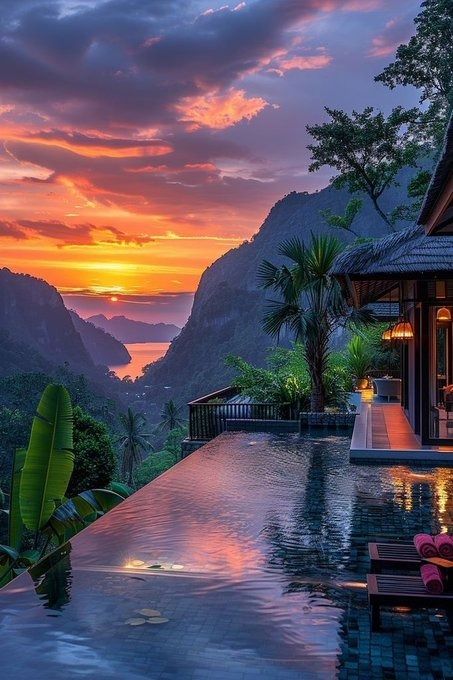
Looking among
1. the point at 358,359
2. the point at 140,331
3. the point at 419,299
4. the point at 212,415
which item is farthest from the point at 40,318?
the point at 419,299

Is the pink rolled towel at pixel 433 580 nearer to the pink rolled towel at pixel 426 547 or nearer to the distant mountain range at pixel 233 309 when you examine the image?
the pink rolled towel at pixel 426 547

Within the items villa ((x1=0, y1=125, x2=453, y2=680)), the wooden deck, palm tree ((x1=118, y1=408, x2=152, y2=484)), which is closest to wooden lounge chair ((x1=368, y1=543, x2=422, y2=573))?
villa ((x1=0, y1=125, x2=453, y2=680))

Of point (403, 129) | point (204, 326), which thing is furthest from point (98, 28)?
point (204, 326)

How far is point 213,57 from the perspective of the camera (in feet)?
63.1

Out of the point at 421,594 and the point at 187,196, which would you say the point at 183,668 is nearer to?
the point at 421,594

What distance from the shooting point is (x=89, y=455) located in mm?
17422

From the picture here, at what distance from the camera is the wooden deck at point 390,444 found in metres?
11.0

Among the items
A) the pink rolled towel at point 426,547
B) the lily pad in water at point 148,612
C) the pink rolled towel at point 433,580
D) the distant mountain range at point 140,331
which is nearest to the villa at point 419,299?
the pink rolled towel at point 426,547

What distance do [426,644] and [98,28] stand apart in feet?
54.2

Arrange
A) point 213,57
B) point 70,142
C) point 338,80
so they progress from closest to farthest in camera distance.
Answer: point 213,57
point 70,142
point 338,80

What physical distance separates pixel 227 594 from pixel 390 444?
284 inches

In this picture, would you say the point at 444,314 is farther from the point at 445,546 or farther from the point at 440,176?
the point at 440,176

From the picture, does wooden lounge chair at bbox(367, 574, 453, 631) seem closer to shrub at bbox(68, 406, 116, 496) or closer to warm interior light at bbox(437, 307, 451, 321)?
warm interior light at bbox(437, 307, 451, 321)

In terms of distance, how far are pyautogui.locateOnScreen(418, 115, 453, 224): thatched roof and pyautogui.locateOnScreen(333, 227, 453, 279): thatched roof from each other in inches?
233
